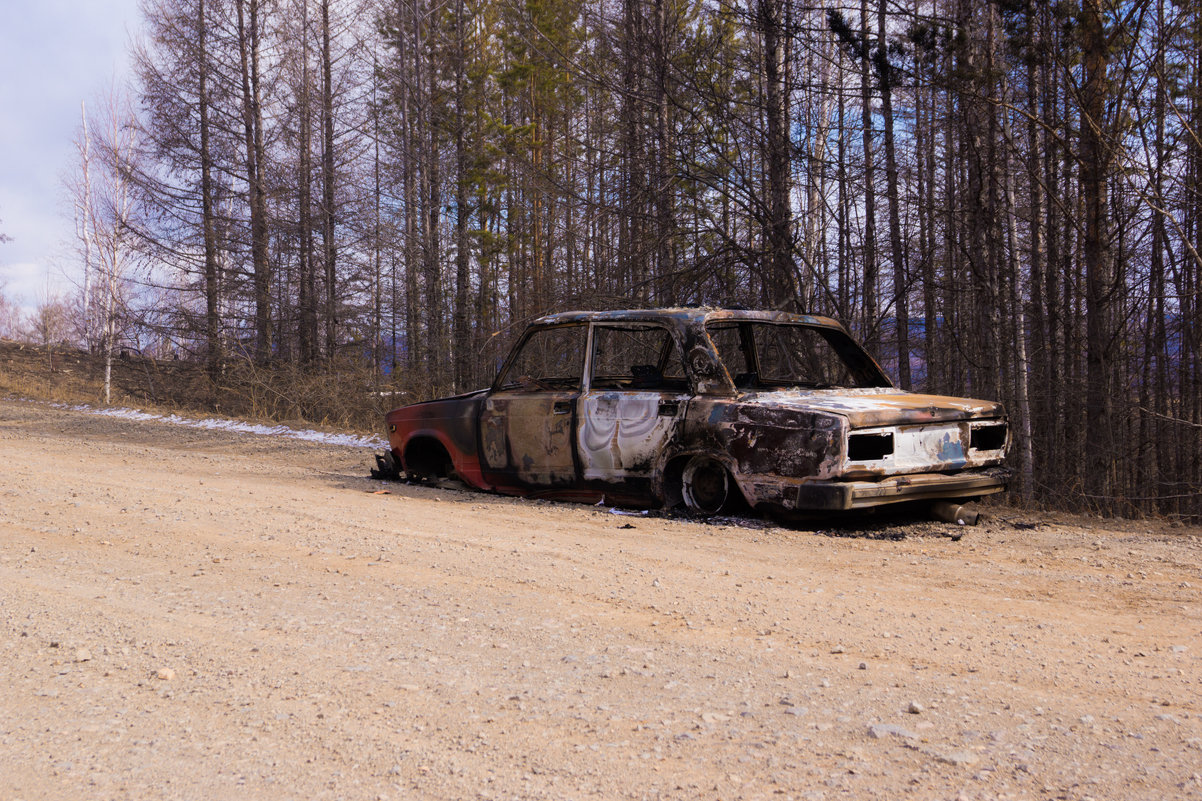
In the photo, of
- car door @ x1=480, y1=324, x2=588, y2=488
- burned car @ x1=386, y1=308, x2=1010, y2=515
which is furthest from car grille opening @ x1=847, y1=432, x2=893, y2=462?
car door @ x1=480, y1=324, x2=588, y2=488

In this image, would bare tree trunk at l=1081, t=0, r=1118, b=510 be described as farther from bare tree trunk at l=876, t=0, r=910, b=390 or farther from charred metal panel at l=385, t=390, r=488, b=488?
charred metal panel at l=385, t=390, r=488, b=488

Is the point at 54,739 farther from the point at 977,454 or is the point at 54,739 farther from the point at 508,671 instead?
the point at 977,454

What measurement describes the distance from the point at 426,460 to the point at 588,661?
571cm

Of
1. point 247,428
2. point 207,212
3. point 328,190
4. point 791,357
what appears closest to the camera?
point 791,357

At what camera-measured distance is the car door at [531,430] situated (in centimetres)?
722

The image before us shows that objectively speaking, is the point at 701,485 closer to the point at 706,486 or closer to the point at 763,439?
the point at 706,486

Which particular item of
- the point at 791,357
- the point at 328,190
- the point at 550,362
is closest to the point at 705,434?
the point at 791,357

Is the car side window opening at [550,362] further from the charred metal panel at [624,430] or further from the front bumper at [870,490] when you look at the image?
the front bumper at [870,490]

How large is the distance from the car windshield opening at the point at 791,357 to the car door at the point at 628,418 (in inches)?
23.3

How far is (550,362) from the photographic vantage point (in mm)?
14398

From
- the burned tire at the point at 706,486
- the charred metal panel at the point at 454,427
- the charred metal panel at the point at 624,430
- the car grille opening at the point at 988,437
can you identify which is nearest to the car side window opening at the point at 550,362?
the charred metal panel at the point at 454,427

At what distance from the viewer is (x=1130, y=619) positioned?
3867 millimetres

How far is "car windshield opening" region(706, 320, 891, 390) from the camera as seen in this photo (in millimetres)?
7348

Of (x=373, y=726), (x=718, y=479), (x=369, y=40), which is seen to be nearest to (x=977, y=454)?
(x=718, y=479)
